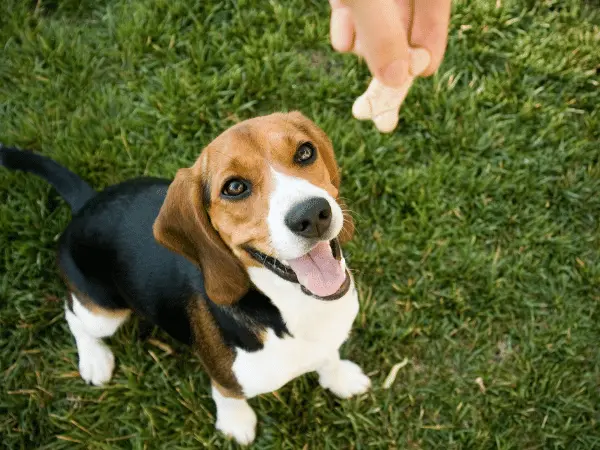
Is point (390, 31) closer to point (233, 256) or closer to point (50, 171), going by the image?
point (233, 256)

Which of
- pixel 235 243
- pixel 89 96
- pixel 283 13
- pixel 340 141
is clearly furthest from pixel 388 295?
pixel 89 96

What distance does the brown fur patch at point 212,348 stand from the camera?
3055 millimetres

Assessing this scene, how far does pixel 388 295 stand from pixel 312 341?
1.29 m

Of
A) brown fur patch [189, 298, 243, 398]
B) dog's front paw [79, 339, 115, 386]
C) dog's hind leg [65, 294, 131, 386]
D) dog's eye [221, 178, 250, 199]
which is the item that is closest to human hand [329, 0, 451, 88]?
dog's eye [221, 178, 250, 199]

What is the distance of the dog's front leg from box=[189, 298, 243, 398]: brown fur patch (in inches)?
27.4

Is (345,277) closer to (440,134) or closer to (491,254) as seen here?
(491,254)

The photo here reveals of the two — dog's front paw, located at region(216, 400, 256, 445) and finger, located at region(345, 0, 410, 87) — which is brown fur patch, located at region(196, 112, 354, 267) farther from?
dog's front paw, located at region(216, 400, 256, 445)

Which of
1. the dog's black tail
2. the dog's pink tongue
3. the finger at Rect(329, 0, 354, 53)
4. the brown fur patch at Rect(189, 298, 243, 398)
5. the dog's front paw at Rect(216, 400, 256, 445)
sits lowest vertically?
the dog's front paw at Rect(216, 400, 256, 445)

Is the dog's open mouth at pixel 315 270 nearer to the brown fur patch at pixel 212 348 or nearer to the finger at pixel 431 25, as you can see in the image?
the brown fur patch at pixel 212 348

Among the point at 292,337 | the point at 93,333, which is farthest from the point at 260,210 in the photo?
the point at 93,333

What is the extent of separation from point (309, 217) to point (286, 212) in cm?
10

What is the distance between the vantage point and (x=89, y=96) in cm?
464

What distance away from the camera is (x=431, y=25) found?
2303 millimetres

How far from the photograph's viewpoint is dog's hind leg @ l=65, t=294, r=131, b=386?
351 cm
